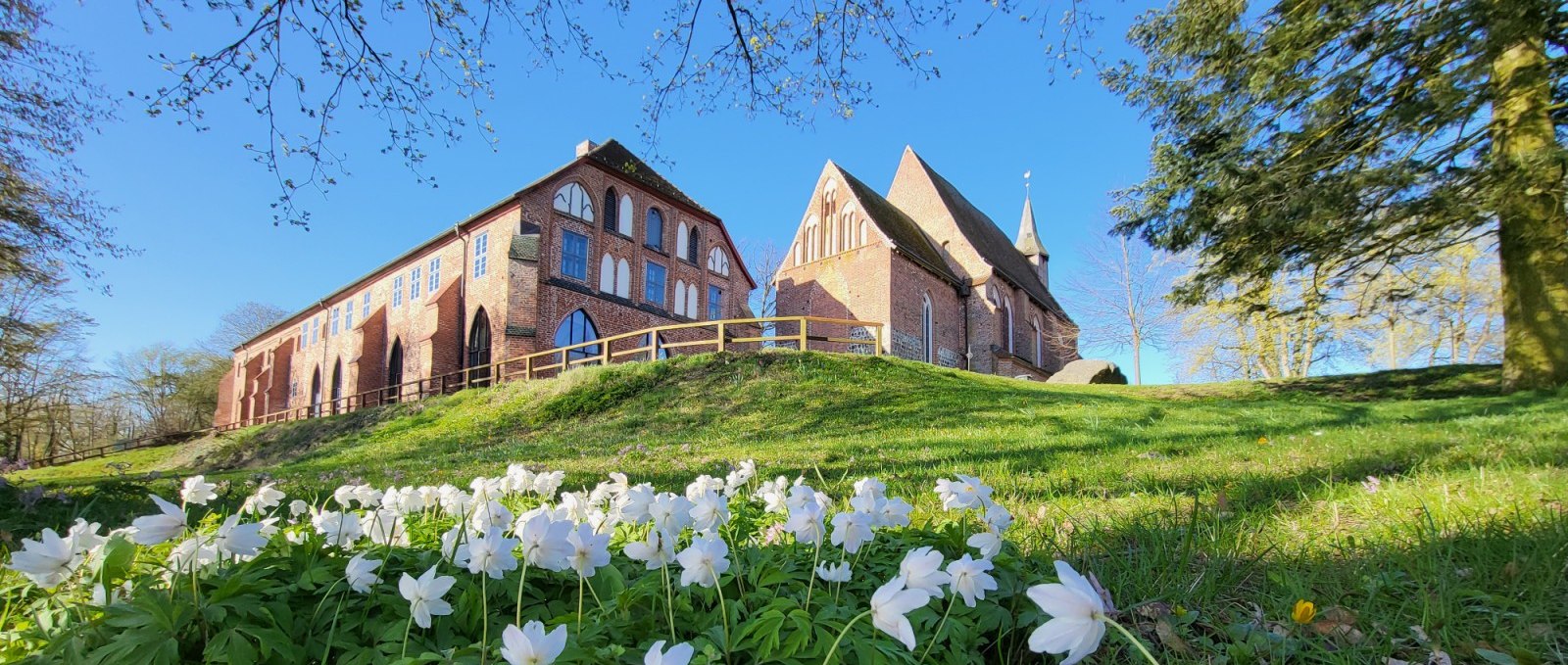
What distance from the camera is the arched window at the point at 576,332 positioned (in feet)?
77.6

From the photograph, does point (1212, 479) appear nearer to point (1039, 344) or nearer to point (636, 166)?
point (636, 166)

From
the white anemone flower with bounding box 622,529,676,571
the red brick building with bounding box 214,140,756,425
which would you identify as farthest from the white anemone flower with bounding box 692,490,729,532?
the red brick building with bounding box 214,140,756,425

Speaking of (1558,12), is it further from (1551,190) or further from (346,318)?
(346,318)

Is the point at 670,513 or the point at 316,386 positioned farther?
the point at 316,386

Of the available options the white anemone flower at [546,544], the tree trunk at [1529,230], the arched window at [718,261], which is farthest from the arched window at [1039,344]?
the white anemone flower at [546,544]

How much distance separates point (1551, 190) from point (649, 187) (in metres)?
24.5

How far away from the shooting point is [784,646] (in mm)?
1335

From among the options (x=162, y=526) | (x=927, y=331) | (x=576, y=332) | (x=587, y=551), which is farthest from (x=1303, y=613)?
(x=927, y=331)

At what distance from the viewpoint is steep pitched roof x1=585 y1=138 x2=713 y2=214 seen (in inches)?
1014

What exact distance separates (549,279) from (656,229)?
5891mm

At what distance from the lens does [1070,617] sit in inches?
36.3

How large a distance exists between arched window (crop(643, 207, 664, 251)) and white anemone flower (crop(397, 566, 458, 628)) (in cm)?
2652

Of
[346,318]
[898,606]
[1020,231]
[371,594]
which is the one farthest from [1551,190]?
[346,318]

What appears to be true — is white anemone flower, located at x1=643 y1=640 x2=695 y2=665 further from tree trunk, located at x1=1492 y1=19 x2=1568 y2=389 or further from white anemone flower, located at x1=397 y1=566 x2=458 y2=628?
tree trunk, located at x1=1492 y1=19 x2=1568 y2=389
